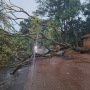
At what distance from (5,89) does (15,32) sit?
5.28 metres

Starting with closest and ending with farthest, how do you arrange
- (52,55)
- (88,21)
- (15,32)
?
(15,32) → (52,55) → (88,21)

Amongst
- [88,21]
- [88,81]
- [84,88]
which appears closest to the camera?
[84,88]

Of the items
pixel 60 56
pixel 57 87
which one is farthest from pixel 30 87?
pixel 60 56

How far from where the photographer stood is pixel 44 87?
5.43 m

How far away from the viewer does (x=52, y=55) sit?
1247 cm

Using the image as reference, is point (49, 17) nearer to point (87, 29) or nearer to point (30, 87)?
point (87, 29)

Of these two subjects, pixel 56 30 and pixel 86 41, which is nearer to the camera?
pixel 56 30

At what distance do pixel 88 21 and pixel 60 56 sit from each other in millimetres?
10364

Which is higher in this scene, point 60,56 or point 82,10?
point 82,10

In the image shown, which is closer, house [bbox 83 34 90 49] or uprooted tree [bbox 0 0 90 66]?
uprooted tree [bbox 0 0 90 66]

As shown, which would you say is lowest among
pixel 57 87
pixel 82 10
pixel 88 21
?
pixel 57 87

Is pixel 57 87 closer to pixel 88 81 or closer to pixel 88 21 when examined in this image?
pixel 88 81

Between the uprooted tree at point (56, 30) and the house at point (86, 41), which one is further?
the house at point (86, 41)

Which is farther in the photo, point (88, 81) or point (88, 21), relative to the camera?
point (88, 21)
